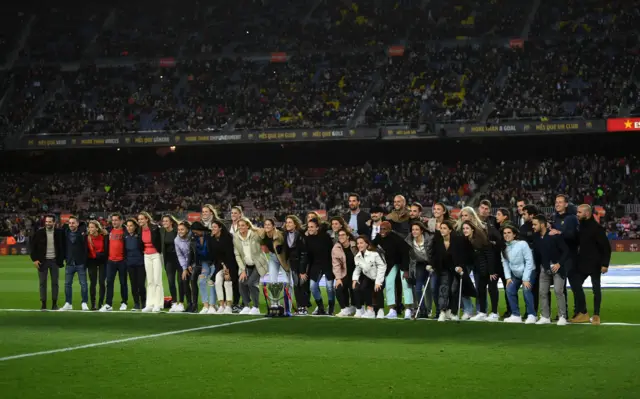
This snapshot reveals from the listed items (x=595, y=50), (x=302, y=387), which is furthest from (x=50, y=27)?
(x=302, y=387)

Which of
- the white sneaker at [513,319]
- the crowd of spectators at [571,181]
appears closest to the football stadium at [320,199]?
the white sneaker at [513,319]

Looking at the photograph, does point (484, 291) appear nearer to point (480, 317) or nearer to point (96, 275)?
point (480, 317)

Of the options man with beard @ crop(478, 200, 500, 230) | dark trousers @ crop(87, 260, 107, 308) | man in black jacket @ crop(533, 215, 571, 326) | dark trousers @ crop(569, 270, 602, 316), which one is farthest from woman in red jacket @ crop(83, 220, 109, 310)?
dark trousers @ crop(569, 270, 602, 316)

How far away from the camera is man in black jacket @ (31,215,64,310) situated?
1870cm

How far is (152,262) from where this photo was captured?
18125 mm

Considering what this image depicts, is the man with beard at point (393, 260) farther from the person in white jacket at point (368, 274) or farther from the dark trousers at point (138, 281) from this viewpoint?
the dark trousers at point (138, 281)

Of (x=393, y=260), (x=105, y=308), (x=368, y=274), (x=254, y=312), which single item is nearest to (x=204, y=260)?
(x=254, y=312)

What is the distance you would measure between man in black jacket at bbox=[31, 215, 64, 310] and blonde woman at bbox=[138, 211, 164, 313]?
6.09 ft

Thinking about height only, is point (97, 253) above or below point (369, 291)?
above

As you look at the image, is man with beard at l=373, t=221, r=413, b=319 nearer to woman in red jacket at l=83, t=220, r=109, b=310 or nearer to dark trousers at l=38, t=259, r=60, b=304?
woman in red jacket at l=83, t=220, r=109, b=310

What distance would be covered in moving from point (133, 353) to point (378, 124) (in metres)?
38.6

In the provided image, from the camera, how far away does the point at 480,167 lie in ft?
163

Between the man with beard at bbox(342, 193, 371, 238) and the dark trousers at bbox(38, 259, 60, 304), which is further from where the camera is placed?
the dark trousers at bbox(38, 259, 60, 304)

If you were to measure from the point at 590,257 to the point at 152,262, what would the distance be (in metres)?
8.33
